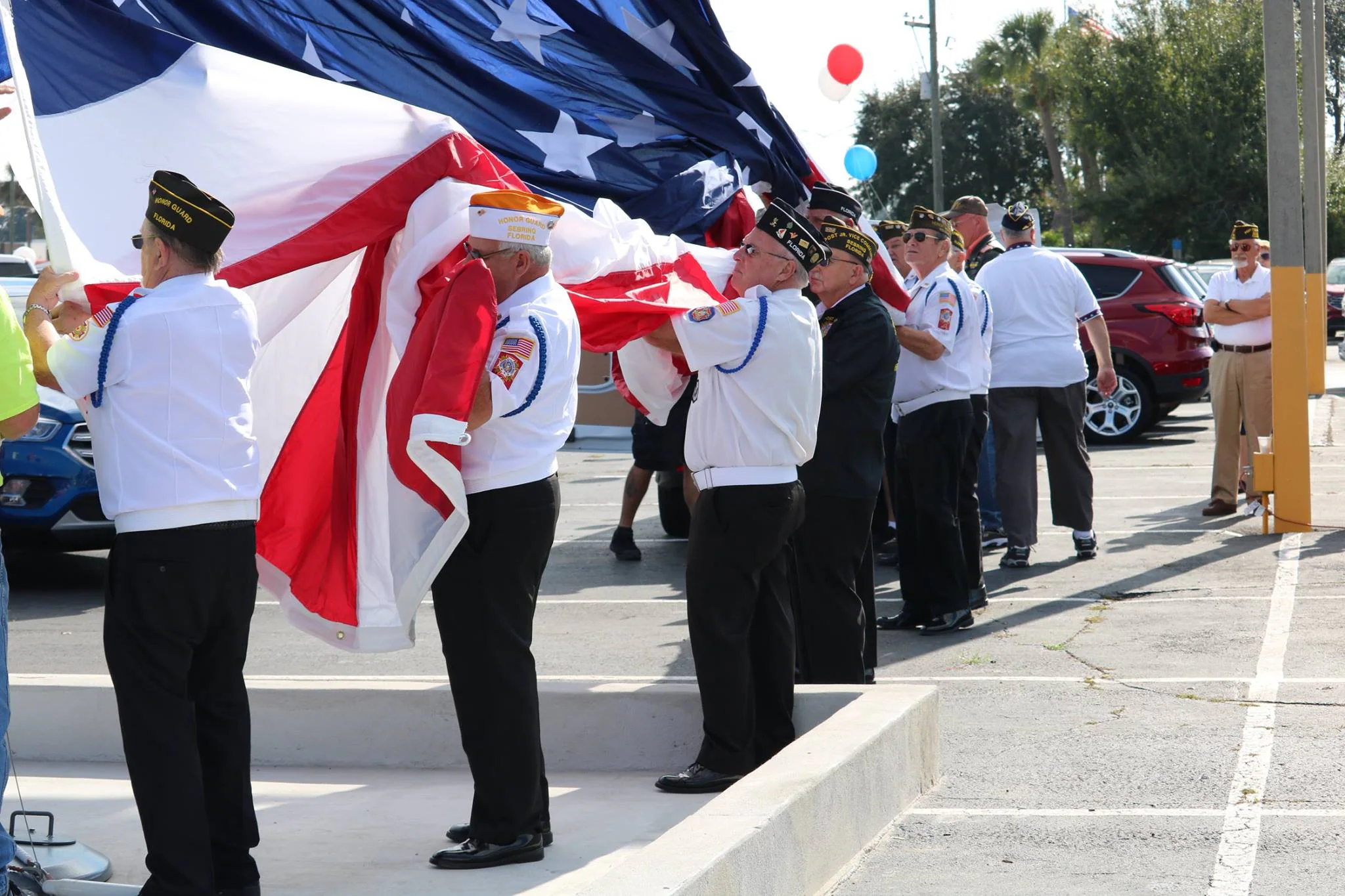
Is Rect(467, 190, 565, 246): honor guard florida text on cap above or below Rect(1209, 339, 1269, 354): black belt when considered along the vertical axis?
above

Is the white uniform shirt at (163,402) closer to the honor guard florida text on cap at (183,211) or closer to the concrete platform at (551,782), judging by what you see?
the honor guard florida text on cap at (183,211)

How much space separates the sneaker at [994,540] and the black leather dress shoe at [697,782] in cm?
601

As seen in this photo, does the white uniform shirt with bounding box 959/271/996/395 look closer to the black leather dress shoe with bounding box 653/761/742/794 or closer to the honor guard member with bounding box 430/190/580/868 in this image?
the black leather dress shoe with bounding box 653/761/742/794

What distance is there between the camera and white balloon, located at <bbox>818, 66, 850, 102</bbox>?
17.1 metres

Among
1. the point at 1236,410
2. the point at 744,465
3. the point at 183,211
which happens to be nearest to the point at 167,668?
the point at 183,211

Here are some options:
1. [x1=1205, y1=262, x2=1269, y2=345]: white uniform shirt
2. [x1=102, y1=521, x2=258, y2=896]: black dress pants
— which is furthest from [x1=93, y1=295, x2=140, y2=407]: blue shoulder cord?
[x1=1205, y1=262, x2=1269, y2=345]: white uniform shirt

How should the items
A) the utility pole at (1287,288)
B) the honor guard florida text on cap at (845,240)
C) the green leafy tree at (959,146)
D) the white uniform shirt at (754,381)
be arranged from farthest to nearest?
the green leafy tree at (959,146) < the utility pole at (1287,288) < the honor guard florida text on cap at (845,240) < the white uniform shirt at (754,381)

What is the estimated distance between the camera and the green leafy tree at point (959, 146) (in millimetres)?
62875

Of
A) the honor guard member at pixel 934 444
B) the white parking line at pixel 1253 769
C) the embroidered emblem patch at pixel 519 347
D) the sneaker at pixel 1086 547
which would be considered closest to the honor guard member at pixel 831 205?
the honor guard member at pixel 934 444

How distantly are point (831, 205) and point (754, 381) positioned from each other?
1389mm

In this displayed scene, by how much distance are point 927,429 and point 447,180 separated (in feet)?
13.5

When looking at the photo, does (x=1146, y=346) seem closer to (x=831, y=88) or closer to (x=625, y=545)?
(x=831, y=88)

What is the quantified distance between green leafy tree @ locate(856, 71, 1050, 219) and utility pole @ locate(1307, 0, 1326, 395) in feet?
135

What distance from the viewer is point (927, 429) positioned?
8.61 metres
